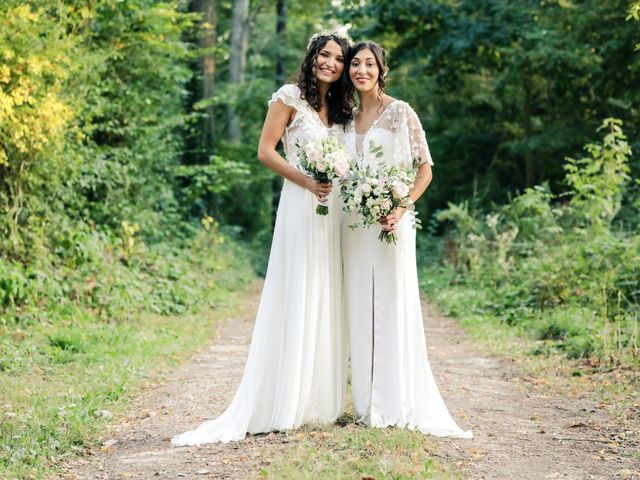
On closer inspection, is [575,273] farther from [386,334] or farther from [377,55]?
[377,55]

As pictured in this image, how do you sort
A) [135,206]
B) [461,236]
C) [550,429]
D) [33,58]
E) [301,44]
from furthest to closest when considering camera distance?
[301,44], [461,236], [135,206], [33,58], [550,429]

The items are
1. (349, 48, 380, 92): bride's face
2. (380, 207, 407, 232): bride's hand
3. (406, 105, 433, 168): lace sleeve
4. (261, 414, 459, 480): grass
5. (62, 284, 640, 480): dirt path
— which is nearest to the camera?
(261, 414, 459, 480): grass

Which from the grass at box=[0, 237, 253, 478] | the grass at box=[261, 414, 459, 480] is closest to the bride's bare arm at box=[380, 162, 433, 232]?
the grass at box=[261, 414, 459, 480]

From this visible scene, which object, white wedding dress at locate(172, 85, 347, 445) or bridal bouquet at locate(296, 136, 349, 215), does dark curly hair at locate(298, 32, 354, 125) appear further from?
bridal bouquet at locate(296, 136, 349, 215)

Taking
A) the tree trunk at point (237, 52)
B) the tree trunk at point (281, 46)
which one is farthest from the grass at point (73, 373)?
the tree trunk at point (281, 46)

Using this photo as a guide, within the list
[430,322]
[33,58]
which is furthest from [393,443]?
[430,322]

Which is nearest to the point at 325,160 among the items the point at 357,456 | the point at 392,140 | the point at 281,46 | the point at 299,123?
the point at 299,123

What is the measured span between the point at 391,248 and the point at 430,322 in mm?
6822

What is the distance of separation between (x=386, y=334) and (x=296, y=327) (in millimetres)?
618

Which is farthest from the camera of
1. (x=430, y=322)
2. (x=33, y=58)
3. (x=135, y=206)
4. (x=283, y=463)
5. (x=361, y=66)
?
(x=135, y=206)

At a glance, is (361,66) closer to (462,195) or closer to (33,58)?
(33,58)

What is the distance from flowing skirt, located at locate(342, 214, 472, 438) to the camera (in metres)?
5.51

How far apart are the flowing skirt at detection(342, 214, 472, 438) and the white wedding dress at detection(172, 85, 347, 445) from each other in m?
0.13

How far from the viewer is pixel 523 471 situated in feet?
15.9
